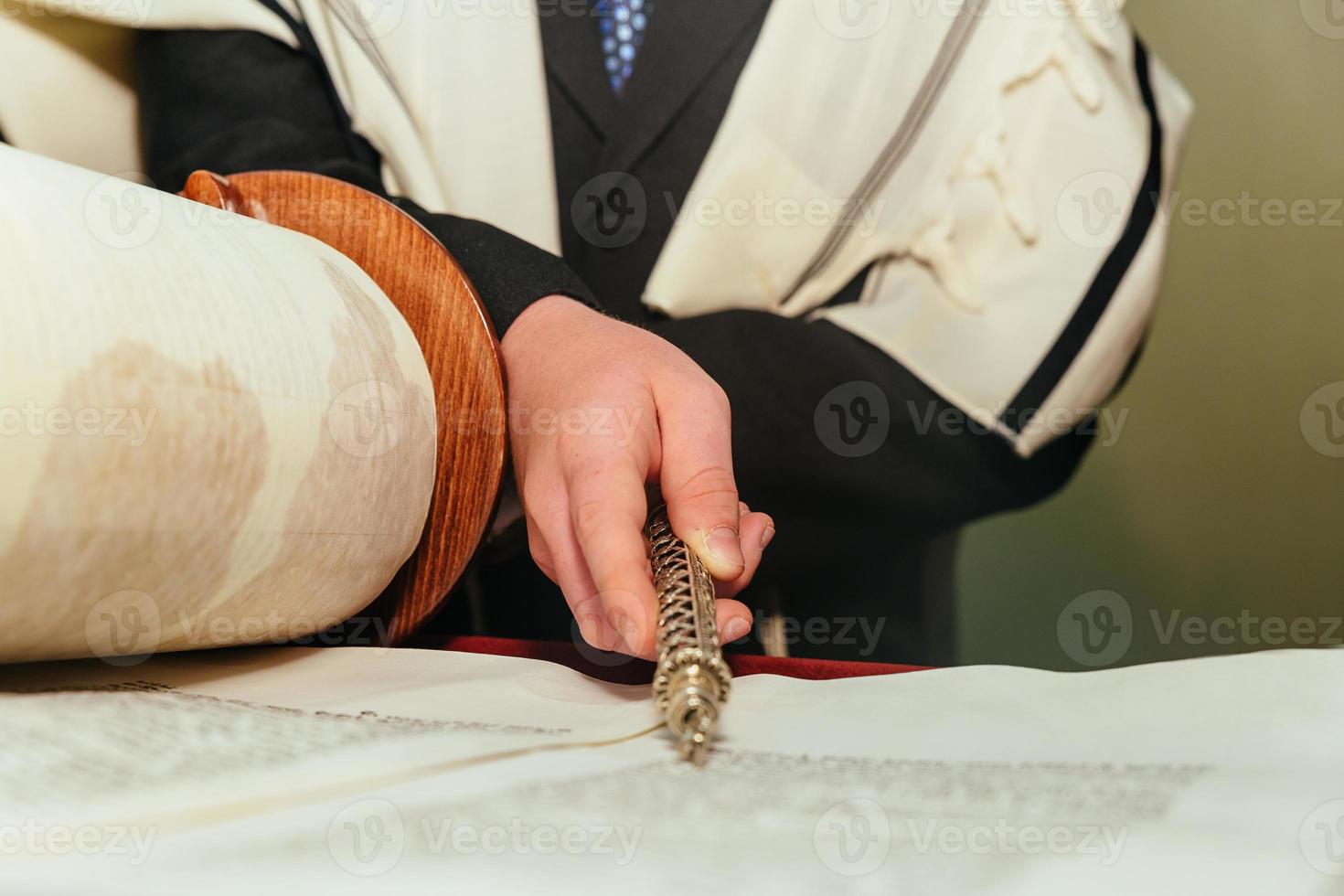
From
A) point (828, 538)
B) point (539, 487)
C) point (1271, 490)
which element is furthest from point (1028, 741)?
point (1271, 490)

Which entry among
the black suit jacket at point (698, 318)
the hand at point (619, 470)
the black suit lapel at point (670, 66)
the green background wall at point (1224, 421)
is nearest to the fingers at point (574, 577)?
the hand at point (619, 470)

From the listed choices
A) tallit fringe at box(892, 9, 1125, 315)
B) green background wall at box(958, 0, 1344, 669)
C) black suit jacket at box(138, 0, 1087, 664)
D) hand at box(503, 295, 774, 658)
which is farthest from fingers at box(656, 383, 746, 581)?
green background wall at box(958, 0, 1344, 669)

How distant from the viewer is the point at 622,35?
580 millimetres

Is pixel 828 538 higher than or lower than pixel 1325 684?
lower

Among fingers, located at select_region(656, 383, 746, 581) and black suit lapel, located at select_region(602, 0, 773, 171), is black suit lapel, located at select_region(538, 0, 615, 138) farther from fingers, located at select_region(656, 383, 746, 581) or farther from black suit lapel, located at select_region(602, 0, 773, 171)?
fingers, located at select_region(656, 383, 746, 581)

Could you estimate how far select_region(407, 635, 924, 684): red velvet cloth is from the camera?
0.96 ft

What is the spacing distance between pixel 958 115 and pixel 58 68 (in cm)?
52

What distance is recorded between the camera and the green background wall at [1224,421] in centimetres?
87

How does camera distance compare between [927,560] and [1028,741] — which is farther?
[927,560]

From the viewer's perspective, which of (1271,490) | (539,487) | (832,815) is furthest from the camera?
(1271,490)

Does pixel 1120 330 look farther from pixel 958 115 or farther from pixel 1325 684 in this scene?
pixel 1325 684

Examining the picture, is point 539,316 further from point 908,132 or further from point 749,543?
point 908,132

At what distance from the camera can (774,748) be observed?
A: 0.72ft

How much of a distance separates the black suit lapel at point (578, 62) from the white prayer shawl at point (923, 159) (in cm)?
1
